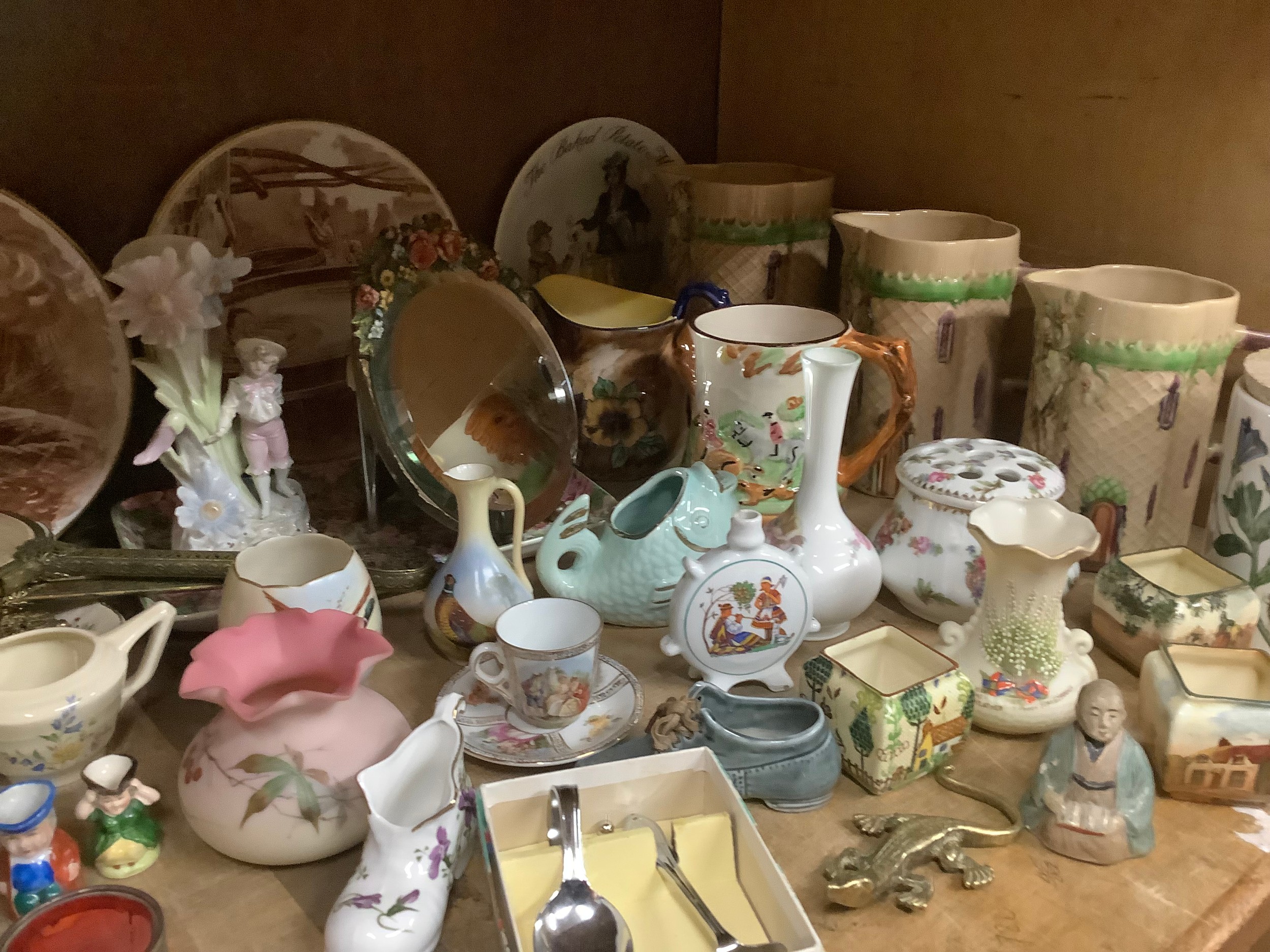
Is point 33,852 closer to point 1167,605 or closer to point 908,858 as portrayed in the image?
point 908,858

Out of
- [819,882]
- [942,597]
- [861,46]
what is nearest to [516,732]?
[819,882]

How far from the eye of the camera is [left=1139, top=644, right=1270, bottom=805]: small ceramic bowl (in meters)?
0.63

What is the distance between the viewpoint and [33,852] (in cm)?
56

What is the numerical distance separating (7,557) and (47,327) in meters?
0.19

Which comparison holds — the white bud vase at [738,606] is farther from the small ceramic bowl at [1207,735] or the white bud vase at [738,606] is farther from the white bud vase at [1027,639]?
the small ceramic bowl at [1207,735]

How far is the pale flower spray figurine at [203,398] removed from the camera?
0.78 metres

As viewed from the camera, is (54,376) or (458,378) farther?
(458,378)

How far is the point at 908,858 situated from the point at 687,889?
13cm

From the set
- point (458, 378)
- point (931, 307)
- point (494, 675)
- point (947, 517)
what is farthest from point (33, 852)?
point (931, 307)

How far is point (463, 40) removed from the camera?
1.03 m

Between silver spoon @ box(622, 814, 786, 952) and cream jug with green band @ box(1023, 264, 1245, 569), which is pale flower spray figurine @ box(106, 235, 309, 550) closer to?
silver spoon @ box(622, 814, 786, 952)

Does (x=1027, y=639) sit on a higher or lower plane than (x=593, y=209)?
lower

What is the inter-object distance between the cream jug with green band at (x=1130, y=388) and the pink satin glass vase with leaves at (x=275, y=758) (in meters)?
0.61

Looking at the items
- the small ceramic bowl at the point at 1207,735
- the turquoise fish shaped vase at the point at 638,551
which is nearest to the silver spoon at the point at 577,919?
the turquoise fish shaped vase at the point at 638,551
